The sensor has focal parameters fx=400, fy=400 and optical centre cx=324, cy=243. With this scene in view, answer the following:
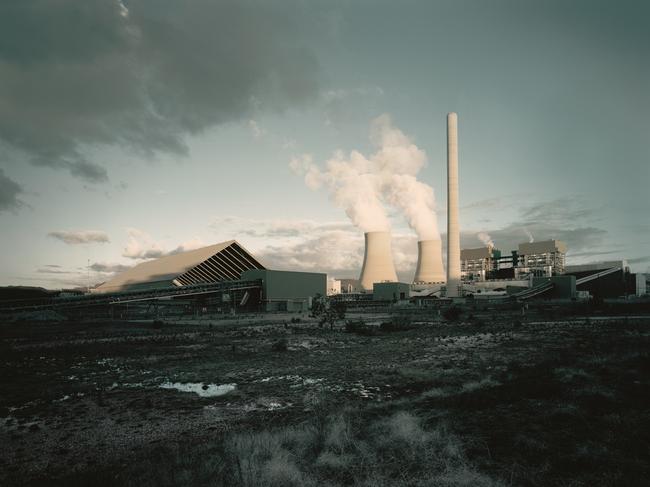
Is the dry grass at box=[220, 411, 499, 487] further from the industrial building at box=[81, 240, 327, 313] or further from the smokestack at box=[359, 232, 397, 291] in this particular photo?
the smokestack at box=[359, 232, 397, 291]

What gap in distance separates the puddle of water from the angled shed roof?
150 feet

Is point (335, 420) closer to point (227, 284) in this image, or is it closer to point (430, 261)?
point (227, 284)

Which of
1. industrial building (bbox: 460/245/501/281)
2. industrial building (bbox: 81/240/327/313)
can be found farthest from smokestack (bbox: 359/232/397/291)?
industrial building (bbox: 460/245/501/281)

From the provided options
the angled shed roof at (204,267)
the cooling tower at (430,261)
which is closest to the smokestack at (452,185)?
the cooling tower at (430,261)

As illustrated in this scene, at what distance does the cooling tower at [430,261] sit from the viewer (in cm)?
7074

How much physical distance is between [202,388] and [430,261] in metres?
65.6

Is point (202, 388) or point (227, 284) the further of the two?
point (227, 284)

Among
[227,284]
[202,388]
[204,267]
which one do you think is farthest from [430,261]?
[202,388]

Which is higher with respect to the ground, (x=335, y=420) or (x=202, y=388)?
(x=335, y=420)

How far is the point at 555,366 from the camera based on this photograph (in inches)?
400

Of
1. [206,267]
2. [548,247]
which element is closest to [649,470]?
[206,267]

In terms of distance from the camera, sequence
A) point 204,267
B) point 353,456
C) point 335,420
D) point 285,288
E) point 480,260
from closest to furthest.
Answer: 1. point 353,456
2. point 335,420
3. point 285,288
4. point 204,267
5. point 480,260

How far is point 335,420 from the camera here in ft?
A: 21.0

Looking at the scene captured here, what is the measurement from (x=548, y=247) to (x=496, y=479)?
4588 inches
